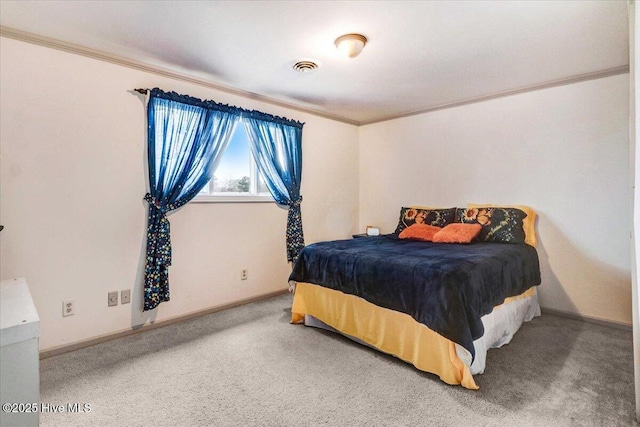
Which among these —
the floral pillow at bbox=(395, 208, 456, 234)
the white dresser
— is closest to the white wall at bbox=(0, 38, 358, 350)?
the white dresser

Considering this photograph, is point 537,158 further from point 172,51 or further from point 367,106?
point 172,51

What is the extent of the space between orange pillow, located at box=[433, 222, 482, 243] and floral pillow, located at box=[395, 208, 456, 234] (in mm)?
311

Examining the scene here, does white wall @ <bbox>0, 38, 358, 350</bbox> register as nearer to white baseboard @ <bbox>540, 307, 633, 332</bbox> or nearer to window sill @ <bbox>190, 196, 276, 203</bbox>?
window sill @ <bbox>190, 196, 276, 203</bbox>

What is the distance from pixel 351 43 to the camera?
7.45 feet

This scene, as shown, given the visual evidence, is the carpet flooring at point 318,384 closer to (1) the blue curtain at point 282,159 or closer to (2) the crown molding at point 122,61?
(1) the blue curtain at point 282,159

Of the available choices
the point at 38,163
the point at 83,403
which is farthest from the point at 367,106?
the point at 83,403

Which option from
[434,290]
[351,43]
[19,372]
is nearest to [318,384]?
[434,290]

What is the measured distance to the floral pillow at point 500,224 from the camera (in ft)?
10.0

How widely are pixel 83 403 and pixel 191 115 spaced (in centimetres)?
231

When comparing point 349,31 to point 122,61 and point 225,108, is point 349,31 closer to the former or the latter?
point 225,108

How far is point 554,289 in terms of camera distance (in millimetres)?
3156

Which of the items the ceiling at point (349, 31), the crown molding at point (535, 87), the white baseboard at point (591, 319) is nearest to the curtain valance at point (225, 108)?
the ceiling at point (349, 31)

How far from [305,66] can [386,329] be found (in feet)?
7.32

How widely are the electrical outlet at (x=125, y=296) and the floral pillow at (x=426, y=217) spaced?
2788 mm
